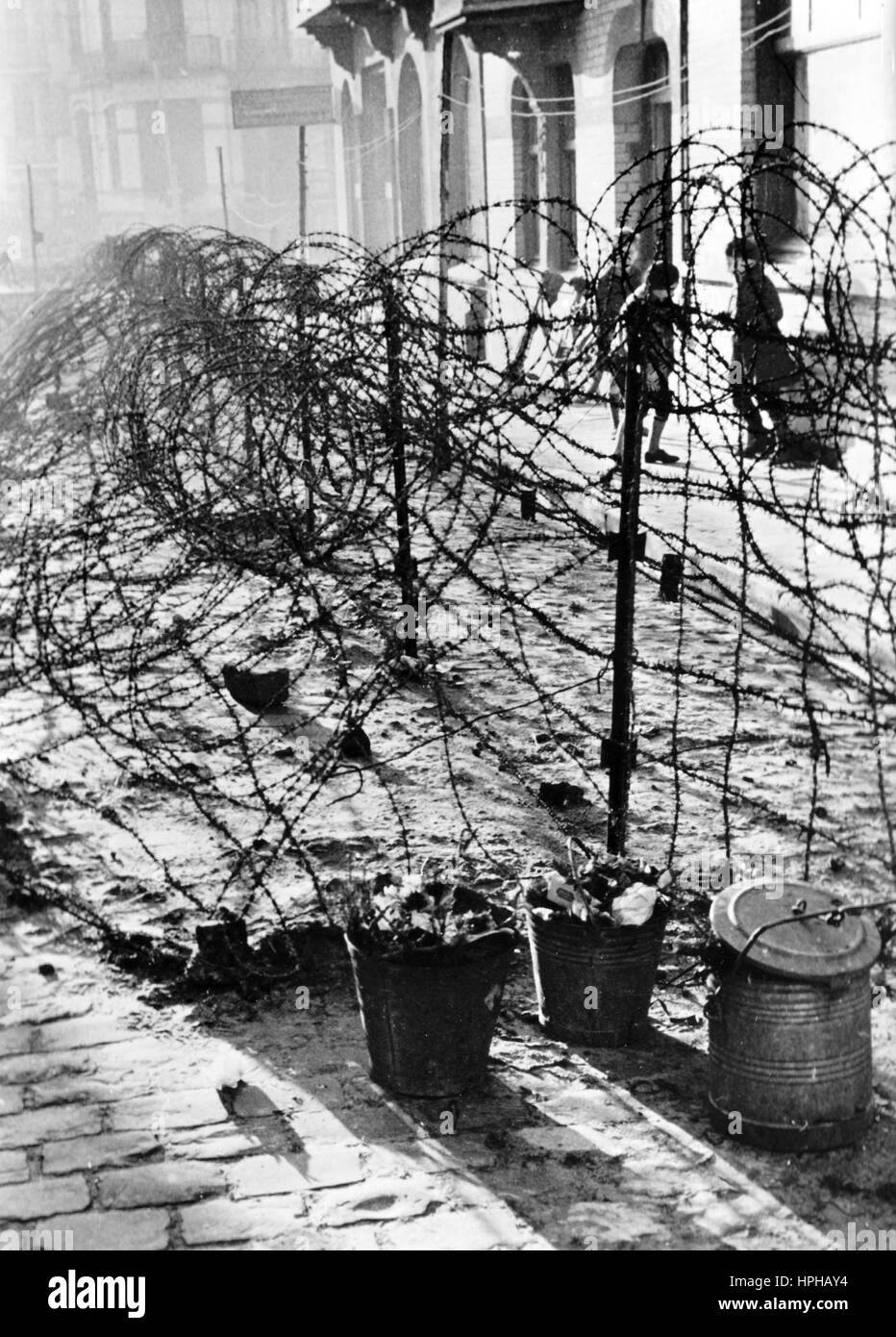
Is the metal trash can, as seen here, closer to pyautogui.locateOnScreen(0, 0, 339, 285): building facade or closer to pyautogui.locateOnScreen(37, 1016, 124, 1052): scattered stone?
pyautogui.locateOnScreen(37, 1016, 124, 1052): scattered stone

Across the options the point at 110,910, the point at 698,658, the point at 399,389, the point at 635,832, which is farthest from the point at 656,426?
the point at 110,910

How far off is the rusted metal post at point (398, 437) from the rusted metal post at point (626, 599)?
4.47ft

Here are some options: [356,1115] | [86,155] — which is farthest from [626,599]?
[86,155]

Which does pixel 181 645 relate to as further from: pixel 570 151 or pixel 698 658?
pixel 570 151

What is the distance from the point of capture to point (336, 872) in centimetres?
601

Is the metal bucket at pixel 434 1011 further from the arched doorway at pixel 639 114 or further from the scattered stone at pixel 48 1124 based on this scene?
the arched doorway at pixel 639 114

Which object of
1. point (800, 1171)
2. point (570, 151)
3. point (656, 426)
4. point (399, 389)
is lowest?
point (800, 1171)

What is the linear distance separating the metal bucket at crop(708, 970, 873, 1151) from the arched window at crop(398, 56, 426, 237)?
2439cm

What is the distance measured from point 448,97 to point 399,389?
16.1 metres

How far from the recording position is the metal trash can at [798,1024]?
4090 mm

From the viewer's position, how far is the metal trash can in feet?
13.4

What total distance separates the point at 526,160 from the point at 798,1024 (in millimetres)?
18624

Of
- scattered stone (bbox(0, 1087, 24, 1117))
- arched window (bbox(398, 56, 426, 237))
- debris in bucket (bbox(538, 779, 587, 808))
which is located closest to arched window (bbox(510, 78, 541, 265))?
arched window (bbox(398, 56, 426, 237))
